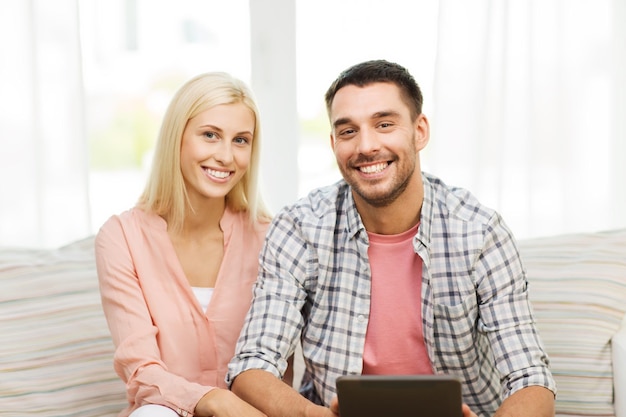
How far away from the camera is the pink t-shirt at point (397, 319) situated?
6.14 ft

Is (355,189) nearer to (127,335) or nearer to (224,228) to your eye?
(224,228)

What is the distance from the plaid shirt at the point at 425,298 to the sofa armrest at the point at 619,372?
0.28 m

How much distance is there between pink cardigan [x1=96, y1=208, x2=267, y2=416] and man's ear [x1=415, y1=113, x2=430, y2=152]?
47cm

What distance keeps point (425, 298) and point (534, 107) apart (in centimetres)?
99

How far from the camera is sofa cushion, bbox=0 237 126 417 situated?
6.37ft

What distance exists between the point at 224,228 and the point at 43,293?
0.47 m

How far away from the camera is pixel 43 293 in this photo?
6.78ft

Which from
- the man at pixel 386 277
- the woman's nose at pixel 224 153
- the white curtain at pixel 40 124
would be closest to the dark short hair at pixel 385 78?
the man at pixel 386 277

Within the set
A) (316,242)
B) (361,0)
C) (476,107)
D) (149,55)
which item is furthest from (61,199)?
(476,107)

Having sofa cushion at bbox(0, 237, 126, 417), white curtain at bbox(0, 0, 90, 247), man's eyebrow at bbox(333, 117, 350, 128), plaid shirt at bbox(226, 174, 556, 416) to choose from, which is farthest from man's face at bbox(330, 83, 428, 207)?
white curtain at bbox(0, 0, 90, 247)

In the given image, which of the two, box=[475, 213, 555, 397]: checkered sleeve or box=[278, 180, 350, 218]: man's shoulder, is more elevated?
box=[278, 180, 350, 218]: man's shoulder

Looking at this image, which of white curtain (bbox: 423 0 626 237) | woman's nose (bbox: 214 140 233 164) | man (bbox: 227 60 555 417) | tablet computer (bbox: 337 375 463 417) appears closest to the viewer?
tablet computer (bbox: 337 375 463 417)

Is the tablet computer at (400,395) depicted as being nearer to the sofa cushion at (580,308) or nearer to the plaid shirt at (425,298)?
the plaid shirt at (425,298)

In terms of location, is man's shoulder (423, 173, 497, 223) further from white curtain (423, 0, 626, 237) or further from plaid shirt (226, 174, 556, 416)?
white curtain (423, 0, 626, 237)
